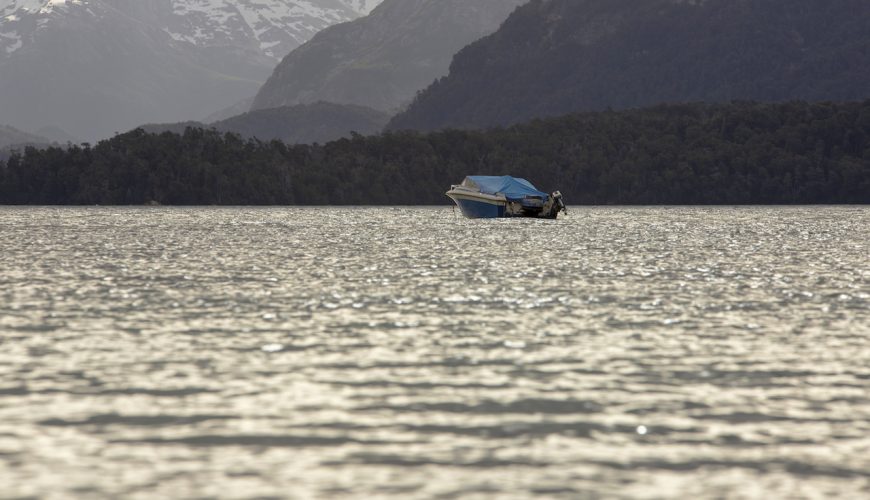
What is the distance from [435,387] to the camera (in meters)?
30.4

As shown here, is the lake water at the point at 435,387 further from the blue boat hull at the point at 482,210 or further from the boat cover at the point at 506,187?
the boat cover at the point at 506,187

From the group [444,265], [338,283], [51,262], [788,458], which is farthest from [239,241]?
[788,458]

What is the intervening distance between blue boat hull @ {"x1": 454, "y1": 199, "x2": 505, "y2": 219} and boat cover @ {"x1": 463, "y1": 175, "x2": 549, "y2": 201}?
1943mm

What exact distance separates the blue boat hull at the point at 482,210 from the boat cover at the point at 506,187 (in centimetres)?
194

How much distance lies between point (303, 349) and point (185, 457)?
14.6m

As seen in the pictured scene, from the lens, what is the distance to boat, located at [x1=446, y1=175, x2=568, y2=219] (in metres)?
186

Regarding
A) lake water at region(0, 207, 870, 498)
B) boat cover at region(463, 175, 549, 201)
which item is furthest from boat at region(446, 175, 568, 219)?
lake water at region(0, 207, 870, 498)

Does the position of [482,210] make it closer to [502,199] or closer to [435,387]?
[502,199]

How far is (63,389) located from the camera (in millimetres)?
30328

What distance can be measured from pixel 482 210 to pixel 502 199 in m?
4.92

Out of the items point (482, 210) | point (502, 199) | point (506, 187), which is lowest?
point (482, 210)

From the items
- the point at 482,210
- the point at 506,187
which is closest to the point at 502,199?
the point at 506,187

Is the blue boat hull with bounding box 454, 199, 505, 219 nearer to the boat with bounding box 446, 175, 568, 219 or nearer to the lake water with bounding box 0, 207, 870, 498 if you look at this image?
the boat with bounding box 446, 175, 568, 219

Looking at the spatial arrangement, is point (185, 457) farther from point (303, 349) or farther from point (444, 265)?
point (444, 265)
